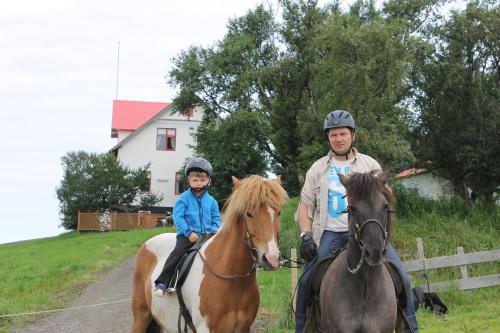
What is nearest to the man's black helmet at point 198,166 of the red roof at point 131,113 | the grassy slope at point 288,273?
the grassy slope at point 288,273

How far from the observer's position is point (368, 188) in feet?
12.9

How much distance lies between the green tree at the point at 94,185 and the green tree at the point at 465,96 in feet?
76.3

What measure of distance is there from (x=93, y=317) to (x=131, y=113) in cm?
4043

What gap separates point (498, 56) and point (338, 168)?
59.8 ft

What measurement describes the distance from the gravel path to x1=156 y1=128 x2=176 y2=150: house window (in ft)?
104

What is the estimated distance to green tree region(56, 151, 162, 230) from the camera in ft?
125

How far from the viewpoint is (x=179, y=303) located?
5426 millimetres

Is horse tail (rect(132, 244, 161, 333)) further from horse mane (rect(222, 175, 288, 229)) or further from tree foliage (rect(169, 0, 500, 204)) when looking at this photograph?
tree foliage (rect(169, 0, 500, 204))

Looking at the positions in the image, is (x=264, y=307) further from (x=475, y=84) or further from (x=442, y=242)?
(x=475, y=84)

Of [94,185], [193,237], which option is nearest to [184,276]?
[193,237]

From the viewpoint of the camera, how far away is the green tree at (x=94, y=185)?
125 ft

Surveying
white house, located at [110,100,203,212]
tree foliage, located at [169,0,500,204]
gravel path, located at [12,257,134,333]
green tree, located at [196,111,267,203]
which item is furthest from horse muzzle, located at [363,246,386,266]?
white house, located at [110,100,203,212]

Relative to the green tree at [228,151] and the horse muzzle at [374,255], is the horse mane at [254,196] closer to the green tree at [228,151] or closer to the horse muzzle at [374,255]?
the horse muzzle at [374,255]

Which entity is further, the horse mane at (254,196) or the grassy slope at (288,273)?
the grassy slope at (288,273)
